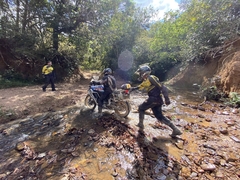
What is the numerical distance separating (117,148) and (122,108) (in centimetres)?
193

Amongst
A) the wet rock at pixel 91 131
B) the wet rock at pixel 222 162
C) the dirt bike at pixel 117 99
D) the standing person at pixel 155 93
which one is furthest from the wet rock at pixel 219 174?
the wet rock at pixel 91 131

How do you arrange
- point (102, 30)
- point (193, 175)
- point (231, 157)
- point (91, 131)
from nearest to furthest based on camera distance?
1. point (193, 175)
2. point (231, 157)
3. point (91, 131)
4. point (102, 30)

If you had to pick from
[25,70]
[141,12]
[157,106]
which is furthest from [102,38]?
[157,106]

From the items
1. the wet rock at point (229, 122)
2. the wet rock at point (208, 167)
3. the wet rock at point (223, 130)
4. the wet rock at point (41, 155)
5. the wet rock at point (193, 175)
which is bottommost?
the wet rock at point (41, 155)

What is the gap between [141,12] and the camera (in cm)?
1852

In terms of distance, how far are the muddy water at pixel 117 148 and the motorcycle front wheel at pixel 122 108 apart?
1.12ft

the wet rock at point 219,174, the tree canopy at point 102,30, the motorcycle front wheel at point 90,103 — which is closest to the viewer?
the wet rock at point 219,174

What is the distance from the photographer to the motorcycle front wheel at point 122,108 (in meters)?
5.04

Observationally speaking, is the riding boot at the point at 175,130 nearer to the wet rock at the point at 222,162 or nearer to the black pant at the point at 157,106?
the black pant at the point at 157,106

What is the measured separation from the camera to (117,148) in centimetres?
342

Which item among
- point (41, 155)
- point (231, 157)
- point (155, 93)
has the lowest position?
point (41, 155)

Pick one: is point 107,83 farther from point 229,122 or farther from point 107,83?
point 229,122

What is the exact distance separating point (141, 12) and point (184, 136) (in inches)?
732

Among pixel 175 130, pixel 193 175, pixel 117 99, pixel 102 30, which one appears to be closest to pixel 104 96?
pixel 117 99
